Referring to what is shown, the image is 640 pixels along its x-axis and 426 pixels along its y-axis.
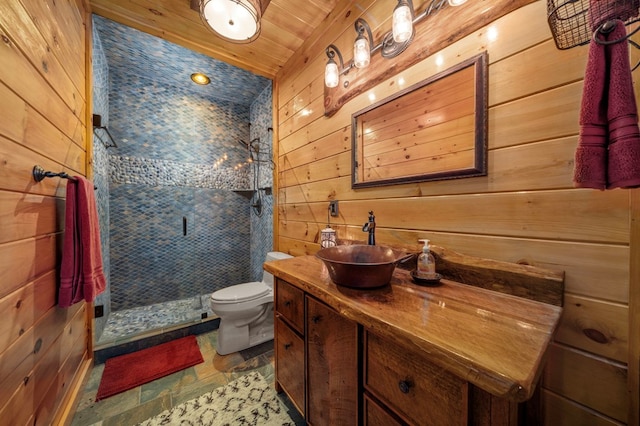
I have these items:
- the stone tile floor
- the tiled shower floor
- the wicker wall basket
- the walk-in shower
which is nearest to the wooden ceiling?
the walk-in shower

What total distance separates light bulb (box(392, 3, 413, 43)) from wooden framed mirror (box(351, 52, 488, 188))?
0.73ft

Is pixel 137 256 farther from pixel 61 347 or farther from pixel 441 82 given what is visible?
pixel 441 82

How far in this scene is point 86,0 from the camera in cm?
148

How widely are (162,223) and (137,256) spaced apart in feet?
1.38

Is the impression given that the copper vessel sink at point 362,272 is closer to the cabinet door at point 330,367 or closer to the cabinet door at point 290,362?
the cabinet door at point 330,367

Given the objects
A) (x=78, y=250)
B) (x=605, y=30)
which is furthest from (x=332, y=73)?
(x=78, y=250)

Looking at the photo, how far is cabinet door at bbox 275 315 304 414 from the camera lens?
1083 mm

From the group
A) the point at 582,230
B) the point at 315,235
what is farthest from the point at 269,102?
the point at 582,230

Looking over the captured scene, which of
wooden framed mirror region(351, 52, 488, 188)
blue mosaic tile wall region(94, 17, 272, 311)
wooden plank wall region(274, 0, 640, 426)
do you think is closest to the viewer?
wooden plank wall region(274, 0, 640, 426)

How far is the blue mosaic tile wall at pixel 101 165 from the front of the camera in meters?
1.82

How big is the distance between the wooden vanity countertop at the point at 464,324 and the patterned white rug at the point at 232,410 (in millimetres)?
871

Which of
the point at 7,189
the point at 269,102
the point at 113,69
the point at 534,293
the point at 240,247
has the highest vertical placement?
the point at 113,69

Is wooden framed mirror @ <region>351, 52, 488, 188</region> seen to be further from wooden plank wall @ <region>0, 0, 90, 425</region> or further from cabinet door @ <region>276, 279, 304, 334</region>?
wooden plank wall @ <region>0, 0, 90, 425</region>

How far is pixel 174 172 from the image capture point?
8.79 feet
